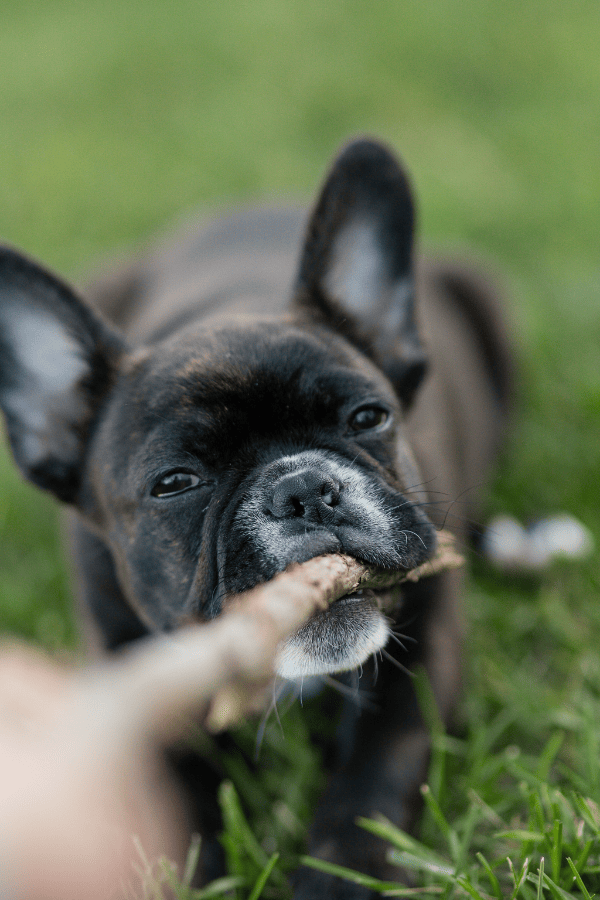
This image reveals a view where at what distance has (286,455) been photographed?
2.16 m

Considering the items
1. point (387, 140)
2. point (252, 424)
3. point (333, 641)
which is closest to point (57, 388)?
point (252, 424)

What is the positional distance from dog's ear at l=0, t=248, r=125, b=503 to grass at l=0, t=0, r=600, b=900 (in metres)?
0.95

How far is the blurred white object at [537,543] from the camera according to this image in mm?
3334

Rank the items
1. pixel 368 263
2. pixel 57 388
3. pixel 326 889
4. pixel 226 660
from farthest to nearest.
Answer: pixel 368 263, pixel 57 388, pixel 326 889, pixel 226 660

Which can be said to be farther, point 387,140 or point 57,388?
point 387,140

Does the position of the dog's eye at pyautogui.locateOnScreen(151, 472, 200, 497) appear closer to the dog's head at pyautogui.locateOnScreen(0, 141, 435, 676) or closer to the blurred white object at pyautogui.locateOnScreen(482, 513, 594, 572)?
the dog's head at pyautogui.locateOnScreen(0, 141, 435, 676)

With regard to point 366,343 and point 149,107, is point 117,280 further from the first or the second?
point 149,107

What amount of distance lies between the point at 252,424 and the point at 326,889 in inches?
48.3

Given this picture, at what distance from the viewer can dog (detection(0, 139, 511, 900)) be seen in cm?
198

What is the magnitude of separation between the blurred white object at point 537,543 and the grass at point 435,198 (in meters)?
0.08

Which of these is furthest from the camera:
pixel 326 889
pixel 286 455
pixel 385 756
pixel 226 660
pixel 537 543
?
pixel 537 543

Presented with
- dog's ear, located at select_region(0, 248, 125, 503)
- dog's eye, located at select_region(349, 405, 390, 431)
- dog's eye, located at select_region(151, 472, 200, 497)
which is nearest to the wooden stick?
dog's eye, located at select_region(151, 472, 200, 497)

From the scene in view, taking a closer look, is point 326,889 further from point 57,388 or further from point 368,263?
point 368,263

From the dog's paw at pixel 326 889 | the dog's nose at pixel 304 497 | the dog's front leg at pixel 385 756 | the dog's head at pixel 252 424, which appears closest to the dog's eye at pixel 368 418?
the dog's head at pixel 252 424
